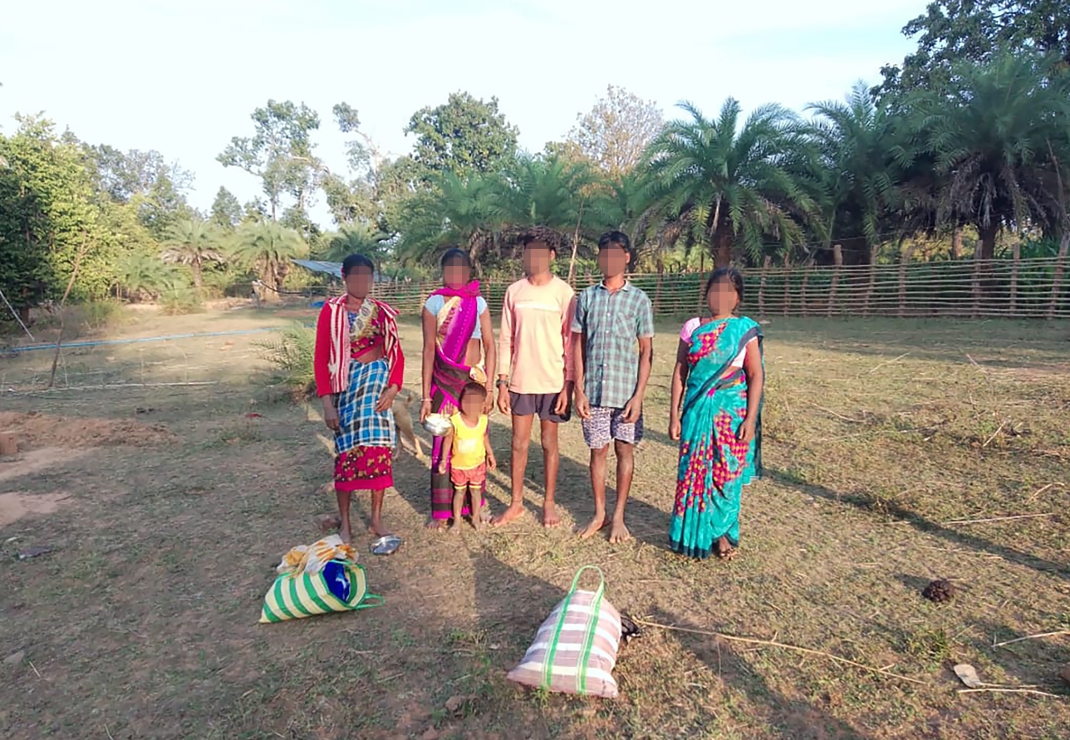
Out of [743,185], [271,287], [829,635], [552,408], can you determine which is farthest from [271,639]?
[271,287]

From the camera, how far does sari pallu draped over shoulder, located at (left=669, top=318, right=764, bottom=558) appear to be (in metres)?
3.19

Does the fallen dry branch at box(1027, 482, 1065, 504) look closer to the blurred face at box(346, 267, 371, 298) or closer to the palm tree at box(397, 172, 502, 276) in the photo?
the blurred face at box(346, 267, 371, 298)

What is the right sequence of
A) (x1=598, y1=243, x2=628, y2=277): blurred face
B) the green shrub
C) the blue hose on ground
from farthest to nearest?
the blue hose on ground → the green shrub → (x1=598, y1=243, x2=628, y2=277): blurred face

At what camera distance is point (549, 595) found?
3006mm

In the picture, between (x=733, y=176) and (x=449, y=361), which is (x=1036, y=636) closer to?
(x=449, y=361)

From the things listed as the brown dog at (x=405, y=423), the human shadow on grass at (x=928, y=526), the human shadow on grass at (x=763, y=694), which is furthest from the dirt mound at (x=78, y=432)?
the human shadow on grass at (x=928, y=526)

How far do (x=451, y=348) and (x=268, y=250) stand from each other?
36.1 m

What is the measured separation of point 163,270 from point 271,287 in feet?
22.9

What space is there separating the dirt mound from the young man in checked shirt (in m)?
4.62

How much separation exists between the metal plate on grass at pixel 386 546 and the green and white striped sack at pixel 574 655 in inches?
55.8

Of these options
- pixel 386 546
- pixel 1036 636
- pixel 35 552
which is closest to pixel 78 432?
pixel 35 552

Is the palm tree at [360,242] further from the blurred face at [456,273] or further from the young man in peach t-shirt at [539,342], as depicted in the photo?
the young man in peach t-shirt at [539,342]

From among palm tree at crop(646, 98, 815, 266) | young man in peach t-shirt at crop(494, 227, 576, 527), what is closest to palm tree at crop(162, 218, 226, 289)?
palm tree at crop(646, 98, 815, 266)

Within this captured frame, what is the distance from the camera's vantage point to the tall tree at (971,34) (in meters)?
18.9
